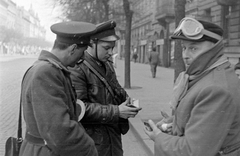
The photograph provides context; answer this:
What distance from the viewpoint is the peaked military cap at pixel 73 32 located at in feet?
5.97

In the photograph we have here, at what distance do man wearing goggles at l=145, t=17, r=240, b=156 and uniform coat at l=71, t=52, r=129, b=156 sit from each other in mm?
631

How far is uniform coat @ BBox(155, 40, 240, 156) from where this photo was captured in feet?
4.96

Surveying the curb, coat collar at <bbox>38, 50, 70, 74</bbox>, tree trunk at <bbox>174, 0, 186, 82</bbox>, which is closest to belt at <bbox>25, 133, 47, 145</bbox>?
coat collar at <bbox>38, 50, 70, 74</bbox>

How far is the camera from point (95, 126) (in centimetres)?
247

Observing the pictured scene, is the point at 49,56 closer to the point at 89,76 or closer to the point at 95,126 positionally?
the point at 89,76

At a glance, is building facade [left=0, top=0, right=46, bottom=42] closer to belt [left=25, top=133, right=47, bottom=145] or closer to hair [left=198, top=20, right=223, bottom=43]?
belt [left=25, top=133, right=47, bottom=145]

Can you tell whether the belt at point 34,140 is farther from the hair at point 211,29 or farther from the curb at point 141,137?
the curb at point 141,137

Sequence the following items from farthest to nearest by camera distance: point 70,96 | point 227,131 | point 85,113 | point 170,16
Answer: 1. point 170,16
2. point 85,113
3. point 70,96
4. point 227,131

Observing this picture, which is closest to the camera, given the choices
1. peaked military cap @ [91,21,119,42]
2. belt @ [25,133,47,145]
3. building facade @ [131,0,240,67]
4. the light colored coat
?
the light colored coat

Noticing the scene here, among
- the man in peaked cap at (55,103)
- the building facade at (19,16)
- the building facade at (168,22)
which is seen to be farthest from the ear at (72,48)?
the building facade at (168,22)

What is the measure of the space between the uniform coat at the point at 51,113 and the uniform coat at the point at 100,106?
537mm

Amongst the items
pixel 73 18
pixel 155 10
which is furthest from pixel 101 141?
pixel 155 10

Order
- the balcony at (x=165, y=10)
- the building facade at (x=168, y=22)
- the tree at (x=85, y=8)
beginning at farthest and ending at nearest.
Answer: the balcony at (x=165, y=10) < the tree at (x=85, y=8) < the building facade at (x=168, y=22)

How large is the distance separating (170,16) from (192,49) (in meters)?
26.4
